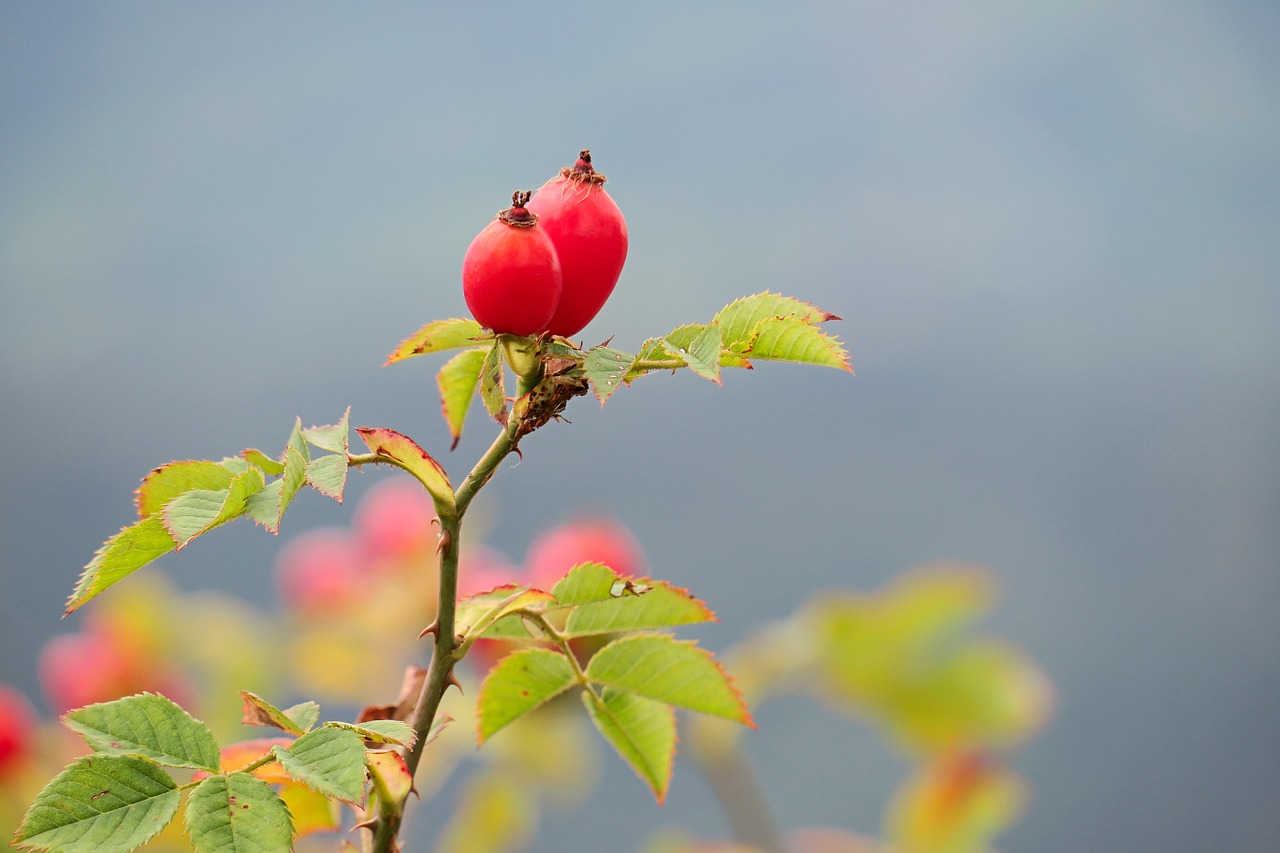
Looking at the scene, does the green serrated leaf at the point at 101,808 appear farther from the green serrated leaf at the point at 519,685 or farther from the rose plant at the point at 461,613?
the green serrated leaf at the point at 519,685

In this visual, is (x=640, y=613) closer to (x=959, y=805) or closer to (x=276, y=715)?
(x=276, y=715)

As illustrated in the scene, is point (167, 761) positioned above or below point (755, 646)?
below

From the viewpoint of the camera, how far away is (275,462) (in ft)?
1.28

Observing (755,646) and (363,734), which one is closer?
(363,734)

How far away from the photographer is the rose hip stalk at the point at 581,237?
1.34 feet

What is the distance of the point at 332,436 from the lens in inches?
15.6

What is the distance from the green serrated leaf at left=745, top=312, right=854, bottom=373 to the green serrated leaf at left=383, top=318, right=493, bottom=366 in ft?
0.38

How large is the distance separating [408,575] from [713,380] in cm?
67

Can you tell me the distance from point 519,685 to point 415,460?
0.13 m

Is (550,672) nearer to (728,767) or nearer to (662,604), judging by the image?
(662,604)

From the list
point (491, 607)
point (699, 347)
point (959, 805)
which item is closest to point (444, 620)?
point (491, 607)

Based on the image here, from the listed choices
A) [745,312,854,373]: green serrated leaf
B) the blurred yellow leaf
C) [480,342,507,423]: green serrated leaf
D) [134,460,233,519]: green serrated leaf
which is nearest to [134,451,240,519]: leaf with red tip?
[134,460,233,519]: green serrated leaf

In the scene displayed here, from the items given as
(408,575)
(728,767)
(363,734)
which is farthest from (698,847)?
(363,734)

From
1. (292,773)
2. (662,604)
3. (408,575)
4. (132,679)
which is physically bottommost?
(292,773)
